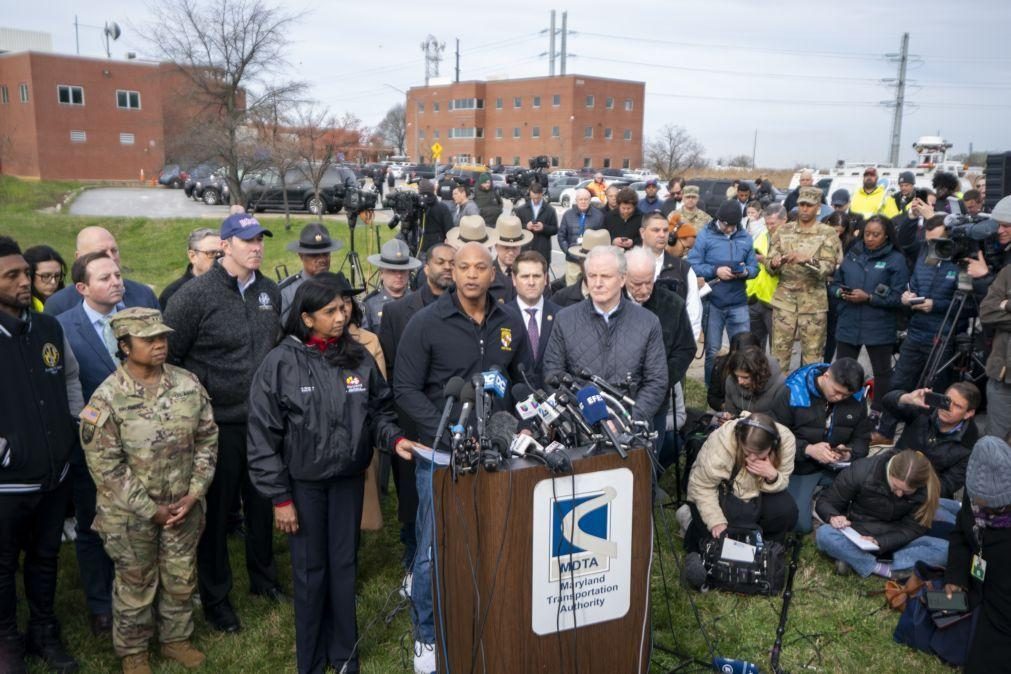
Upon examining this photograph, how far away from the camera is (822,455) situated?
5.23m

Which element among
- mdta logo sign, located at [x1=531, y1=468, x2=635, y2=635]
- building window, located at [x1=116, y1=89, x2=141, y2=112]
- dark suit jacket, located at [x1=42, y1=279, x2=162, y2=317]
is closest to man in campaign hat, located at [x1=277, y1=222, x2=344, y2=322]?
dark suit jacket, located at [x1=42, y1=279, x2=162, y2=317]

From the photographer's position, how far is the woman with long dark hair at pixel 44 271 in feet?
16.4

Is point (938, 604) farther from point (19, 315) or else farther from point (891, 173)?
point (891, 173)

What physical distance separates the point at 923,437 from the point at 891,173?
833 inches

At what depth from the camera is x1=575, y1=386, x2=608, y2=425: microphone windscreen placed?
2857 mm

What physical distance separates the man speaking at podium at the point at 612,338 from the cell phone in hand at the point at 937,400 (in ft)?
6.83

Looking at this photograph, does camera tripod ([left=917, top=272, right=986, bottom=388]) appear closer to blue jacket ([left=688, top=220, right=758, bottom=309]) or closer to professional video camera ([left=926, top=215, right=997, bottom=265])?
professional video camera ([left=926, top=215, right=997, bottom=265])

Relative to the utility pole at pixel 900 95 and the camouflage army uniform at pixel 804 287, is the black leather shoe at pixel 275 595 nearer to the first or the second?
the camouflage army uniform at pixel 804 287

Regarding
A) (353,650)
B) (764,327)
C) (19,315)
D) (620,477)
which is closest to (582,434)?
(620,477)

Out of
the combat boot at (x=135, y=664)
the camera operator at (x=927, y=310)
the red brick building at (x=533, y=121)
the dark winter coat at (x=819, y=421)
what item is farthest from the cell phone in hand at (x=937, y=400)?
the red brick building at (x=533, y=121)

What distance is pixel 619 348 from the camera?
4.31 meters

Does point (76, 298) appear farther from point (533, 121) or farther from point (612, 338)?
point (533, 121)

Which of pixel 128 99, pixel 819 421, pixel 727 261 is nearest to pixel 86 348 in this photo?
pixel 819 421

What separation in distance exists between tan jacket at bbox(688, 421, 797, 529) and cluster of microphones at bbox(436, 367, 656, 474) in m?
1.91
